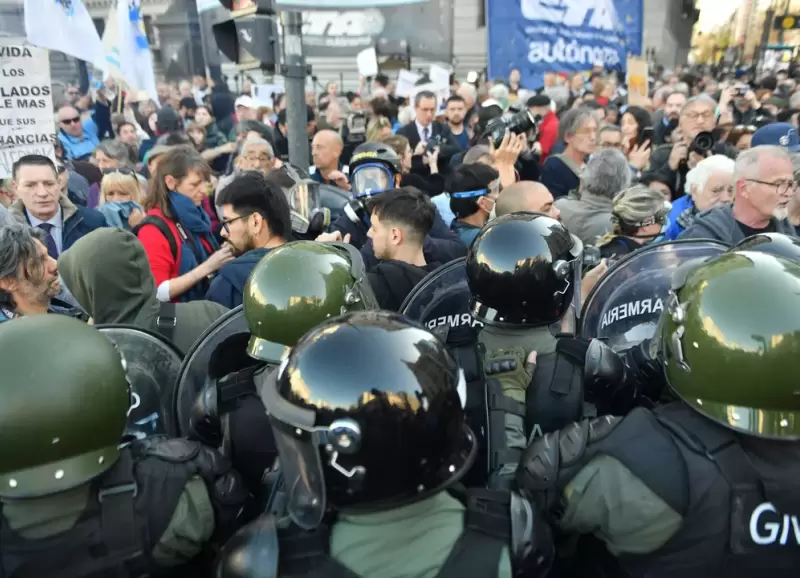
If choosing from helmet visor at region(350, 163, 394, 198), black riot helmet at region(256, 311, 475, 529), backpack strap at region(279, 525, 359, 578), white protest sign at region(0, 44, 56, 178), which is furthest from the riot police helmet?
backpack strap at region(279, 525, 359, 578)

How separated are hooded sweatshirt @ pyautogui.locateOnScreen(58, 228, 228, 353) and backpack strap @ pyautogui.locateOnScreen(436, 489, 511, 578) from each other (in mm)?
1607

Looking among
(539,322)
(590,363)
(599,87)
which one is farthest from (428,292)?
(599,87)

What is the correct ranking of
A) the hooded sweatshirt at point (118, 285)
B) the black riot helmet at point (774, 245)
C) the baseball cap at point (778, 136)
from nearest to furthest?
the black riot helmet at point (774, 245)
the hooded sweatshirt at point (118, 285)
the baseball cap at point (778, 136)

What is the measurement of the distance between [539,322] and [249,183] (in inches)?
65.9

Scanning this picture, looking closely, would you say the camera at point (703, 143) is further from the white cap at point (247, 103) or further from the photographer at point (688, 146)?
the white cap at point (247, 103)

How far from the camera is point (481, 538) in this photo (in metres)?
1.47

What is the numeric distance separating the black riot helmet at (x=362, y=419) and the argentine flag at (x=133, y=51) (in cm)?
606

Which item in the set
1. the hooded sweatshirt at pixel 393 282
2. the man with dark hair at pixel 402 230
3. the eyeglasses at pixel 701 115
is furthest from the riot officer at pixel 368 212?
the eyeglasses at pixel 701 115

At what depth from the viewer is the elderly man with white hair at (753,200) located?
3.65 m

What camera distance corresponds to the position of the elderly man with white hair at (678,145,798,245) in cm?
365

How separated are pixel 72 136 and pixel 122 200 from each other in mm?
4889

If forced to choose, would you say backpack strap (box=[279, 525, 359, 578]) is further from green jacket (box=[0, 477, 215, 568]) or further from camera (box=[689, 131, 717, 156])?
camera (box=[689, 131, 717, 156])

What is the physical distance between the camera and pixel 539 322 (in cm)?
228

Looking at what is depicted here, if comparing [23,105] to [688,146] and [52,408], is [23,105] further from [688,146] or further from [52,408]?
[688,146]
